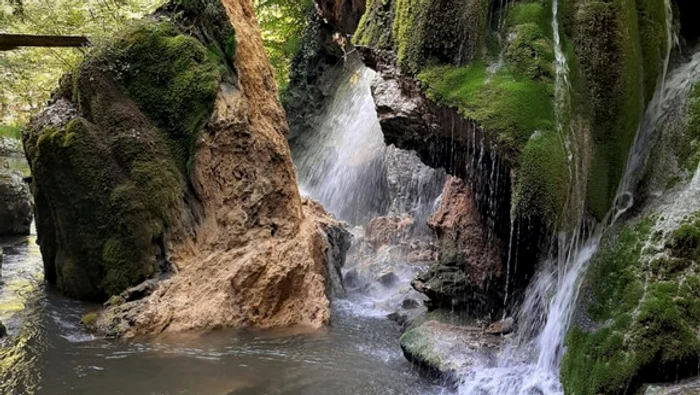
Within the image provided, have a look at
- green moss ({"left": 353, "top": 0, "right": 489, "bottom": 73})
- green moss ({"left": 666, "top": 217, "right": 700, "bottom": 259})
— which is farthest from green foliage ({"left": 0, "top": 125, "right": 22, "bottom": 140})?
green moss ({"left": 666, "top": 217, "right": 700, "bottom": 259})

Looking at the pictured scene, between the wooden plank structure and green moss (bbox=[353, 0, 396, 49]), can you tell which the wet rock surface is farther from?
the wooden plank structure

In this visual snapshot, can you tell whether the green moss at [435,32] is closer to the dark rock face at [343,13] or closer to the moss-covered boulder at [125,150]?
the moss-covered boulder at [125,150]

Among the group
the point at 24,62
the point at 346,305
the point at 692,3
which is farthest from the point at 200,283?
the point at 692,3

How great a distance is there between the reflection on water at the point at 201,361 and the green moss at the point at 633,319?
6.68 ft

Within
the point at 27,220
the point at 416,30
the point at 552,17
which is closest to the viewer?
the point at 552,17

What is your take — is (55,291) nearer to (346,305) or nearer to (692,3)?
(346,305)

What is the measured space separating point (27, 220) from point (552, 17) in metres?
17.7

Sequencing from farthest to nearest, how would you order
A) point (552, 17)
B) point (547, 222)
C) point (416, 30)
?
point (416, 30)
point (552, 17)
point (547, 222)

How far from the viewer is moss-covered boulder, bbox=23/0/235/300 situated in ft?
32.9

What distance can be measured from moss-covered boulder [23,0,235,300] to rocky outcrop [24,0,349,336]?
20mm

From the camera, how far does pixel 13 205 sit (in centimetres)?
Answer: 1877

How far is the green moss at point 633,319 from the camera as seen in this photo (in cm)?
534

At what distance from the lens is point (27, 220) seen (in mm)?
19422

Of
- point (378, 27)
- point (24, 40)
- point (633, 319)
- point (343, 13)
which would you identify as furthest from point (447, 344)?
point (343, 13)
